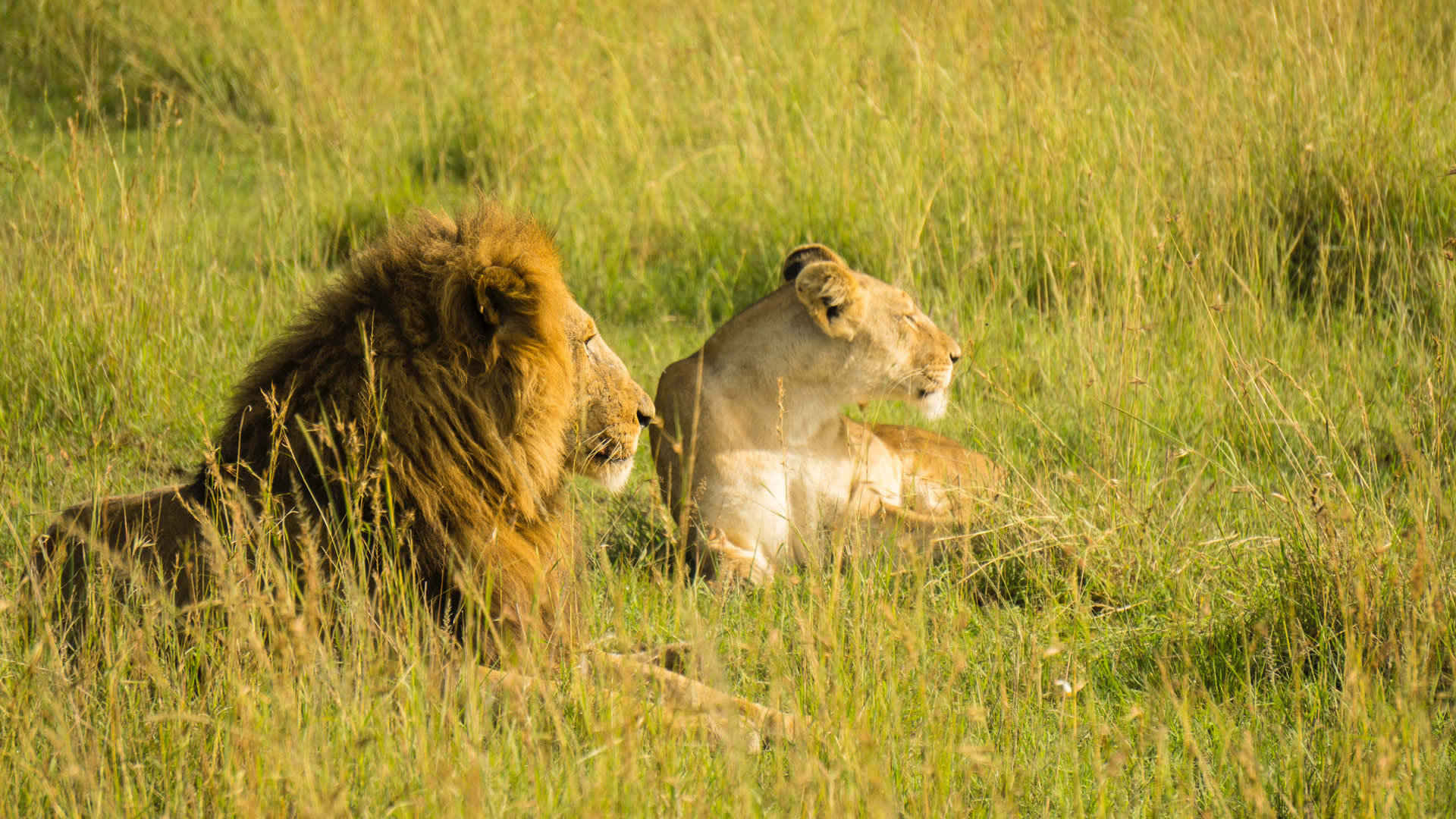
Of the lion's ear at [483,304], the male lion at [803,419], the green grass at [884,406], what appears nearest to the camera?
the green grass at [884,406]

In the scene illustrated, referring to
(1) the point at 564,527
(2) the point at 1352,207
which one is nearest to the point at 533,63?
(2) the point at 1352,207

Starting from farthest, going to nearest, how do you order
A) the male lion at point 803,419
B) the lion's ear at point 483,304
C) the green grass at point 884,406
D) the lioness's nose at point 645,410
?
the male lion at point 803,419, the lioness's nose at point 645,410, the lion's ear at point 483,304, the green grass at point 884,406

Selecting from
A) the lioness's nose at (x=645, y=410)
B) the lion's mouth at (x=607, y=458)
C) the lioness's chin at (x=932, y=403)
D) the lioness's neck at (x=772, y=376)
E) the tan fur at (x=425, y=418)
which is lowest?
the lioness's chin at (x=932, y=403)

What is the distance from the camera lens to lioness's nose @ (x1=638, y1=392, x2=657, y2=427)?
327cm

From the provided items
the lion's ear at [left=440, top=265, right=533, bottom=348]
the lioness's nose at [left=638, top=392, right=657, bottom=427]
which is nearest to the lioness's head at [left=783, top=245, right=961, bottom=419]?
the lioness's nose at [left=638, top=392, right=657, bottom=427]

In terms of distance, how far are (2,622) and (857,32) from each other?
6.48m

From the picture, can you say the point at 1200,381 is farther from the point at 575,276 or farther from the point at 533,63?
the point at 533,63

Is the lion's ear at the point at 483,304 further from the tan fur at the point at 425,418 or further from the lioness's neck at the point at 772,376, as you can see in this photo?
the lioness's neck at the point at 772,376

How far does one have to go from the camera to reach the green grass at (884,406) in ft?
7.91

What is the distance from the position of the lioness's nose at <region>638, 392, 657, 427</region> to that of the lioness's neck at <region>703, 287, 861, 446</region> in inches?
33.8

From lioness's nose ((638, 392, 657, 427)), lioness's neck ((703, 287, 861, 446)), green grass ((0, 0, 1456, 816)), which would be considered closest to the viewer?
green grass ((0, 0, 1456, 816))

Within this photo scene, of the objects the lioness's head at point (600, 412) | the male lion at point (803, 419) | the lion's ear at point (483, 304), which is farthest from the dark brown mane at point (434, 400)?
the male lion at point (803, 419)

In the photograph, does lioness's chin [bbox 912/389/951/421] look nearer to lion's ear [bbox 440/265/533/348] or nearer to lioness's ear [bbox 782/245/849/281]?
lioness's ear [bbox 782/245/849/281]

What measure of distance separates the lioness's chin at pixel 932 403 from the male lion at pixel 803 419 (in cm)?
2
